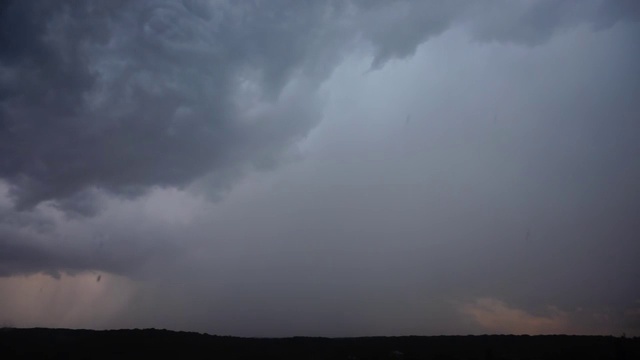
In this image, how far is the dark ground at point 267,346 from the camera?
183 ft

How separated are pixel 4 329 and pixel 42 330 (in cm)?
649

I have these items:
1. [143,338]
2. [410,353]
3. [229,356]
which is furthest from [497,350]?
[143,338]

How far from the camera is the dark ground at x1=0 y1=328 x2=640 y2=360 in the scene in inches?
2195

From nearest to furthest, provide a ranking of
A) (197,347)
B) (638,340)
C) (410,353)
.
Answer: (638,340), (410,353), (197,347)

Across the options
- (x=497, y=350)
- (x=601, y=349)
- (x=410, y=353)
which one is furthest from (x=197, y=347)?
(x=601, y=349)

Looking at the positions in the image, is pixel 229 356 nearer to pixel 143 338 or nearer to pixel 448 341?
pixel 143 338

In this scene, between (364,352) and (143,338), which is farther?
(143,338)

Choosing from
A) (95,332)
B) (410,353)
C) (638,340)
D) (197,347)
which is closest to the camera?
(638,340)

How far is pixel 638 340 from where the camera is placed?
169 ft

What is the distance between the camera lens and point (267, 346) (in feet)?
204

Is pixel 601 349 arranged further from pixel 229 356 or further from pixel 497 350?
pixel 229 356

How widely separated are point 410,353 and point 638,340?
27.0 m

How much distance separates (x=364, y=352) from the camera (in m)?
58.1

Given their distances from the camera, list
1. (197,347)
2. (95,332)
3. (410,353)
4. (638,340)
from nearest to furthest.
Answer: (638,340), (410,353), (197,347), (95,332)
